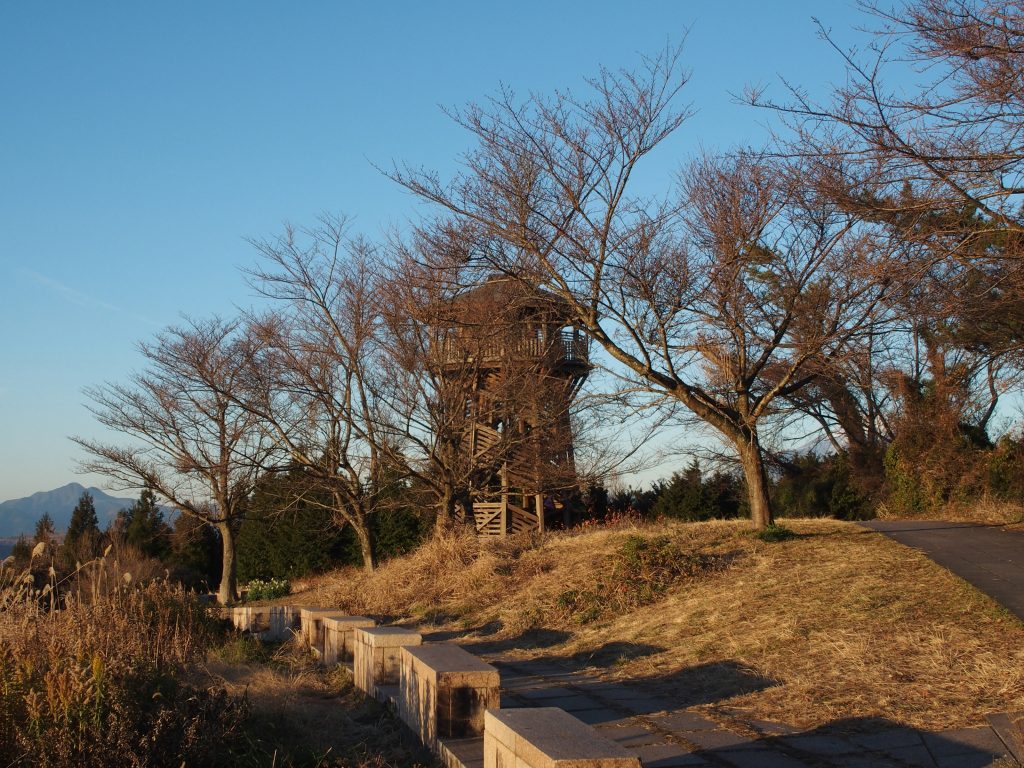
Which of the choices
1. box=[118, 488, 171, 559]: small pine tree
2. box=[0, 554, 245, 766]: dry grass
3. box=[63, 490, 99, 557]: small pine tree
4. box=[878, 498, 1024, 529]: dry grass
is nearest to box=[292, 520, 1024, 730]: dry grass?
box=[878, 498, 1024, 529]: dry grass

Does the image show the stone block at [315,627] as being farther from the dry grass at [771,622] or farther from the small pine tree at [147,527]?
the small pine tree at [147,527]

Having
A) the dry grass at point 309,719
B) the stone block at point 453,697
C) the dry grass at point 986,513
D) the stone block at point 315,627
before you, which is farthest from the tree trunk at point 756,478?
the stone block at point 453,697

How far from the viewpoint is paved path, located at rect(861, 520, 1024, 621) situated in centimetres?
887

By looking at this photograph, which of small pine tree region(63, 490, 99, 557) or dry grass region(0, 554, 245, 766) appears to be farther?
small pine tree region(63, 490, 99, 557)

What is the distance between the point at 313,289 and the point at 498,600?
9.34 metres

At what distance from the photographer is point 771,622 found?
8266mm

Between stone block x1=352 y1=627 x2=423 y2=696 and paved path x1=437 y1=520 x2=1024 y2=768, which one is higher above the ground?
stone block x1=352 y1=627 x2=423 y2=696

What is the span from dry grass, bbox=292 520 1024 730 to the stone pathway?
0.74 feet

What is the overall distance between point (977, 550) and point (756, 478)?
2.79 metres

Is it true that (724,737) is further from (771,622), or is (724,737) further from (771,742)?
(771,622)

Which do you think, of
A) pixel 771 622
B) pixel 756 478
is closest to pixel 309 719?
pixel 771 622

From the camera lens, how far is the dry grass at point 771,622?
5.97m

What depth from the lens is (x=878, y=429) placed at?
26156mm

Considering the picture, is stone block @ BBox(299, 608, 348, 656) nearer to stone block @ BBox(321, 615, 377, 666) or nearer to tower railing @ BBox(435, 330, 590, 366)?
stone block @ BBox(321, 615, 377, 666)
